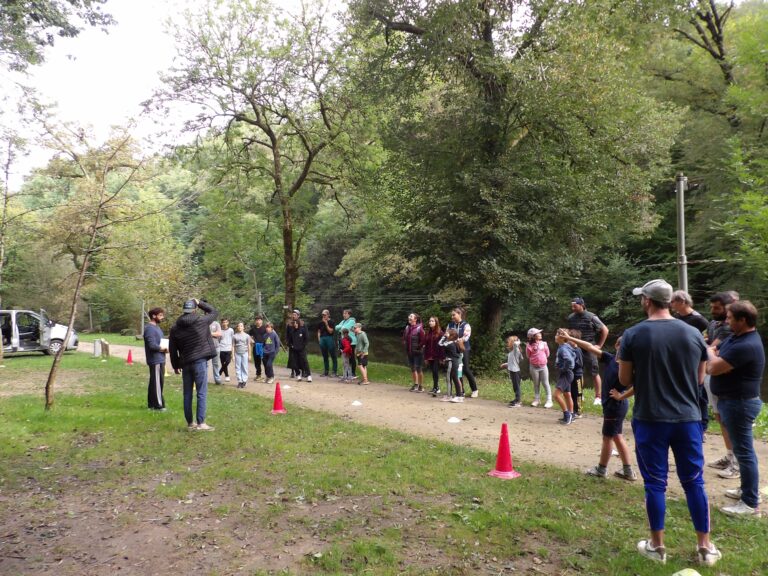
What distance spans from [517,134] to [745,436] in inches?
507

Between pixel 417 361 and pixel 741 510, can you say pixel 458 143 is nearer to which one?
pixel 417 361

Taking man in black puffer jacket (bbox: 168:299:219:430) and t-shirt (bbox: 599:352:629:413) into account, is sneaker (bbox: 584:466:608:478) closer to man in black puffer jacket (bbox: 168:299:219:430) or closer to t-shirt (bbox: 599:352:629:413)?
t-shirt (bbox: 599:352:629:413)

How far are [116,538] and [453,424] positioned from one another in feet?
18.1

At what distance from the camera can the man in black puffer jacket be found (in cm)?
805

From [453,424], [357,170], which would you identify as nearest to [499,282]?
[453,424]

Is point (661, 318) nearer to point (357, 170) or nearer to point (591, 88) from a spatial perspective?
point (591, 88)

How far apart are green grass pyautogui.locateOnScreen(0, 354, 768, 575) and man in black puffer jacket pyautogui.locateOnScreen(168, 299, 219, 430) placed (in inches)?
17.5

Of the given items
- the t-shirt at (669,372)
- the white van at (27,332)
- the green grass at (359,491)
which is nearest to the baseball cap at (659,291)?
the t-shirt at (669,372)

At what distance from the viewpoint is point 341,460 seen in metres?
6.54

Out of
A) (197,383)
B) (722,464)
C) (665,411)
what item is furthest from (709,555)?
(197,383)

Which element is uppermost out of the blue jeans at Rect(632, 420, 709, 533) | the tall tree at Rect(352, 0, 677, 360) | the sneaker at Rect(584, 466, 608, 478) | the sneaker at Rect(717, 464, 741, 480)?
the tall tree at Rect(352, 0, 677, 360)

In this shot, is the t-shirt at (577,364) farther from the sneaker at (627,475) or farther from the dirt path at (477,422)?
the sneaker at (627,475)

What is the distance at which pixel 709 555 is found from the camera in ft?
12.4

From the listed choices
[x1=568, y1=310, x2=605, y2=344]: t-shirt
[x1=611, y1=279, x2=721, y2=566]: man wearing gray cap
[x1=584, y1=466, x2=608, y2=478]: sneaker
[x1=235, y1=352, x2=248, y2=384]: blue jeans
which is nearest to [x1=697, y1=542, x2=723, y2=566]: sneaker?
[x1=611, y1=279, x2=721, y2=566]: man wearing gray cap
